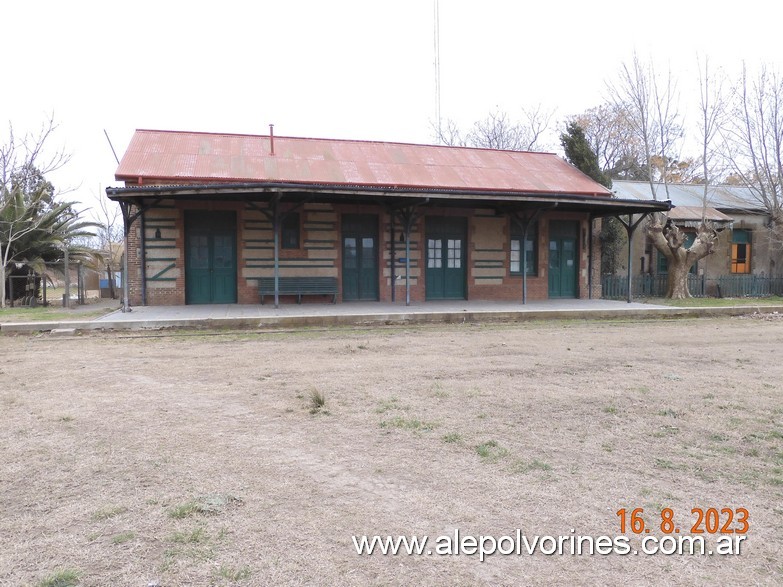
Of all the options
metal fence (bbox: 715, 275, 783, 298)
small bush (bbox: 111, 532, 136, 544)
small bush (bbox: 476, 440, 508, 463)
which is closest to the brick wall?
metal fence (bbox: 715, 275, 783, 298)

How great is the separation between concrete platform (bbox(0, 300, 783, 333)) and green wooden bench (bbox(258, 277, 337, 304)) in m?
0.41

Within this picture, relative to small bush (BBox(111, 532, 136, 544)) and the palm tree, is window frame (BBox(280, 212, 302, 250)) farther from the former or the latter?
small bush (BBox(111, 532, 136, 544))

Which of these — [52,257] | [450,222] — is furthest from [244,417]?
[52,257]

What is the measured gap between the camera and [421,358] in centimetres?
747

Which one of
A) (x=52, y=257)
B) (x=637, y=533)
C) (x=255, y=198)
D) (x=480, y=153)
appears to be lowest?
(x=637, y=533)

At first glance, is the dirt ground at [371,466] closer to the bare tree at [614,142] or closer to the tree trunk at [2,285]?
the tree trunk at [2,285]

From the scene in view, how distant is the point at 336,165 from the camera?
16531 mm

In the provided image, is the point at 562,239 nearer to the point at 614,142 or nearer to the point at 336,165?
the point at 336,165

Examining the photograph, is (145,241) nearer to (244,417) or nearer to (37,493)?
(244,417)

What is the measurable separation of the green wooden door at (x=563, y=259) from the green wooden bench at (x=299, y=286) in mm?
6903

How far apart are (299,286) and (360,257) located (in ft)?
6.65

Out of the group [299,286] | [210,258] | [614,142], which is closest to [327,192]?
[299,286]

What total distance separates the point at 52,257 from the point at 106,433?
59.5ft

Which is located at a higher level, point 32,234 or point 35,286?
point 32,234
